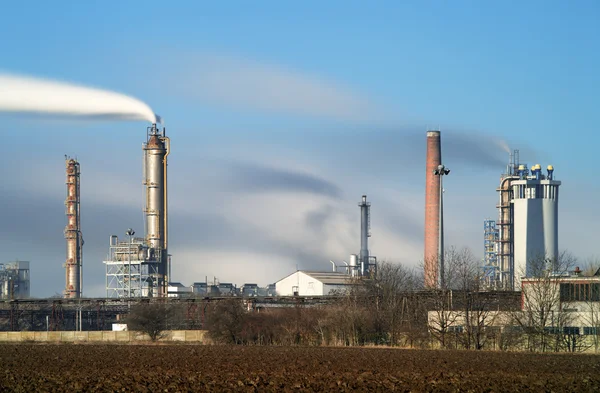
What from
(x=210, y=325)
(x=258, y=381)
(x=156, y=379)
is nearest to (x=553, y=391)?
(x=258, y=381)

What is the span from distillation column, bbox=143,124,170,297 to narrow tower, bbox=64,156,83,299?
12043 mm

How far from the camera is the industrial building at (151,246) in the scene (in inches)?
3580

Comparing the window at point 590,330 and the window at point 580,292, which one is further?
the window at point 580,292

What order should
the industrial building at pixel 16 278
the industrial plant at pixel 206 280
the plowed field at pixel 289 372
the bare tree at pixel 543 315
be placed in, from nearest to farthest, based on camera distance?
the plowed field at pixel 289 372, the bare tree at pixel 543 315, the industrial plant at pixel 206 280, the industrial building at pixel 16 278

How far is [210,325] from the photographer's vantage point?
5509 cm

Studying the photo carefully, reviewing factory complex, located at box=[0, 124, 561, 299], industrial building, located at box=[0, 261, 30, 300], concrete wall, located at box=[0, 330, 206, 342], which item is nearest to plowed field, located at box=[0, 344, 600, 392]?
concrete wall, located at box=[0, 330, 206, 342]

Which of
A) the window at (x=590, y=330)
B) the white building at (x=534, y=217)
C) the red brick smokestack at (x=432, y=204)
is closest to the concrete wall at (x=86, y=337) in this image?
the window at (x=590, y=330)

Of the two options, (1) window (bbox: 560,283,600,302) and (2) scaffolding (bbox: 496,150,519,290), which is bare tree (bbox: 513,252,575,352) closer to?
(1) window (bbox: 560,283,600,302)

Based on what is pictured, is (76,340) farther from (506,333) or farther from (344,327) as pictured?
(506,333)

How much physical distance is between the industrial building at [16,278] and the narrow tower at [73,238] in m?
30.5

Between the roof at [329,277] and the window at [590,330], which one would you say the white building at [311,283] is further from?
the window at [590,330]

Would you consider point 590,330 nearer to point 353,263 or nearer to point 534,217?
point 534,217

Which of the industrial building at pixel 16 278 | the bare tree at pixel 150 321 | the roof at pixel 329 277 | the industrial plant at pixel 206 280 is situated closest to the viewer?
the bare tree at pixel 150 321

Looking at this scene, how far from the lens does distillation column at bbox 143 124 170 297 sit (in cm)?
9062
